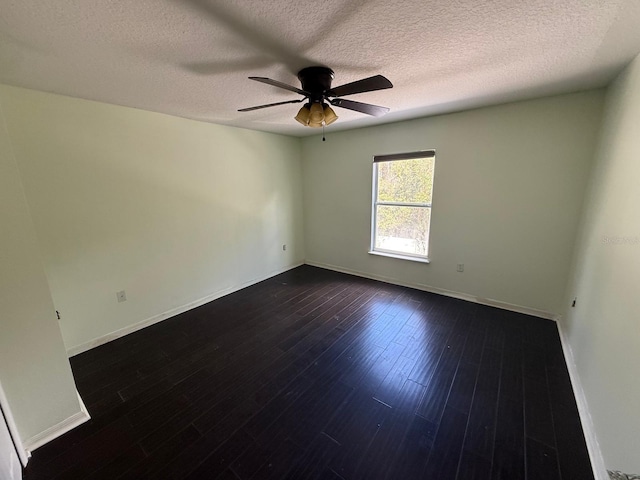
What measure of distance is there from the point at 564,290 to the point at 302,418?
2985 millimetres

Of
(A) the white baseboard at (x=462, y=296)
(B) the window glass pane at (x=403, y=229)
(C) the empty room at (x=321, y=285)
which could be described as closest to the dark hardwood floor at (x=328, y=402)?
(C) the empty room at (x=321, y=285)

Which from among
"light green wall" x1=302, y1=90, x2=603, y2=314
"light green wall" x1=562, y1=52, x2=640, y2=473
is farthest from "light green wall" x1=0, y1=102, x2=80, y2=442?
"light green wall" x1=302, y1=90, x2=603, y2=314

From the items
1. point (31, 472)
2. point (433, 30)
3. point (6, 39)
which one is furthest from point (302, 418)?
point (6, 39)

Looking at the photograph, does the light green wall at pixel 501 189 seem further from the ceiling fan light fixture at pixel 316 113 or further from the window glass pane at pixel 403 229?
the ceiling fan light fixture at pixel 316 113

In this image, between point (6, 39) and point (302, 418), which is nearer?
point (6, 39)

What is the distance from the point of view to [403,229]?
377cm

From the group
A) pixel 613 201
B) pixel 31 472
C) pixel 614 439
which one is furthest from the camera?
pixel 613 201

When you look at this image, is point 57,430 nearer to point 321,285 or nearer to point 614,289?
point 321,285

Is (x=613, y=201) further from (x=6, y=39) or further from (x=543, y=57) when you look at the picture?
(x=6, y=39)

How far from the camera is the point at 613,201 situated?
68.1 inches

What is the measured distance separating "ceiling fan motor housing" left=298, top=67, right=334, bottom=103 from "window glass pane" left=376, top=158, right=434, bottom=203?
207 centimetres

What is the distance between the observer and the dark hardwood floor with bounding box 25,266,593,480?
1.40 meters

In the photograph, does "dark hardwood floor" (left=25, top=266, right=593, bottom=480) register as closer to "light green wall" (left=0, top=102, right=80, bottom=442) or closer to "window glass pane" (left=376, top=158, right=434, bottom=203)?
"light green wall" (left=0, top=102, right=80, bottom=442)

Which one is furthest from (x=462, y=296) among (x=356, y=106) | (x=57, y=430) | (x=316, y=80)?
(x=57, y=430)
